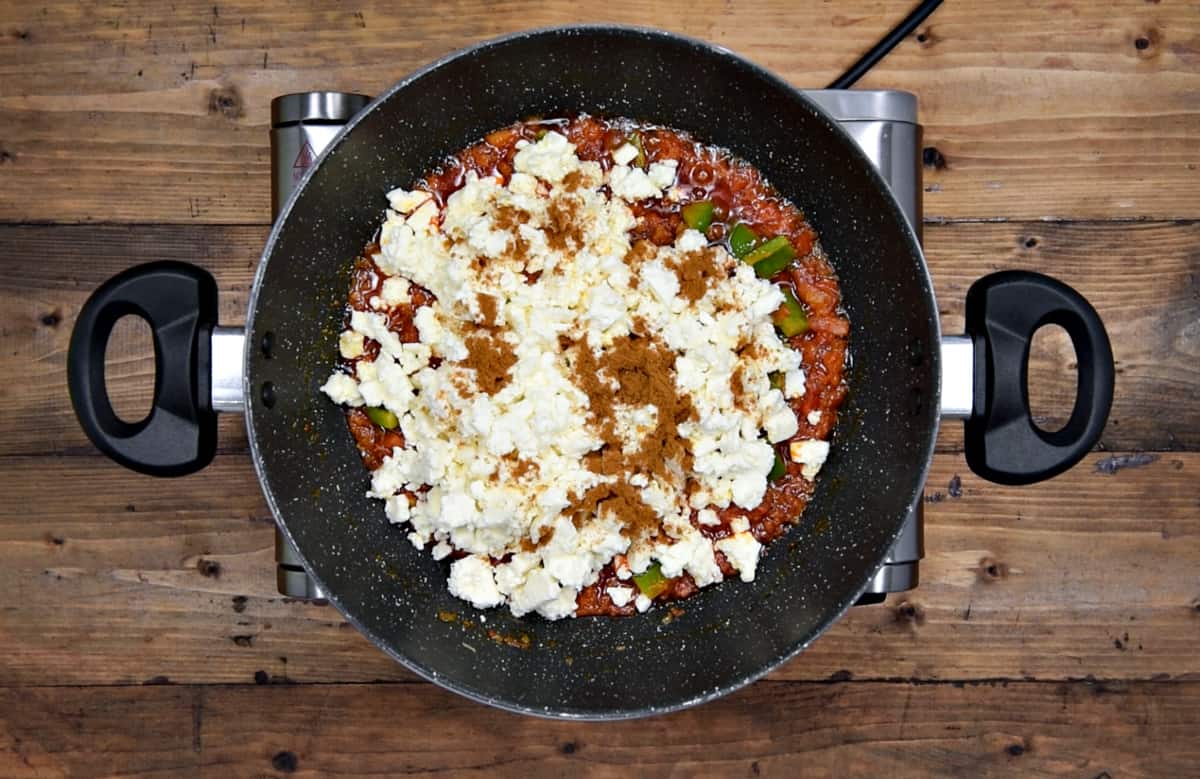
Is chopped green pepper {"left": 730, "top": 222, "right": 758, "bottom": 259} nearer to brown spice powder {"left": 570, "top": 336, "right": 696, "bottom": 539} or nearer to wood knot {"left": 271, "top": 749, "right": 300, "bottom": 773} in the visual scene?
brown spice powder {"left": 570, "top": 336, "right": 696, "bottom": 539}

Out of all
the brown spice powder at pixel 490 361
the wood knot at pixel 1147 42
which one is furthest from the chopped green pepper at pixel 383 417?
the wood knot at pixel 1147 42

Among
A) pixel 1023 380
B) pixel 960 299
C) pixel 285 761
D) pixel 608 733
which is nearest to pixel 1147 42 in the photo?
pixel 960 299

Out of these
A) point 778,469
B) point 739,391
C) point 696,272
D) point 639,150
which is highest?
point 639,150

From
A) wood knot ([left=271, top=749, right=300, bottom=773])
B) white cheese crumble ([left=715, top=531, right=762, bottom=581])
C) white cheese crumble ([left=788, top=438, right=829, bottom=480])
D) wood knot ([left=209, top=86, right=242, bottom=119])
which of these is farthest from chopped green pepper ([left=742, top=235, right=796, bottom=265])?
wood knot ([left=271, top=749, right=300, bottom=773])

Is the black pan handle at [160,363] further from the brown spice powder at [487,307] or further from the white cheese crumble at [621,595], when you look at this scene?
the white cheese crumble at [621,595]

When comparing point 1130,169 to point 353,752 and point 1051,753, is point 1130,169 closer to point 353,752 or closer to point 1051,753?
point 1051,753

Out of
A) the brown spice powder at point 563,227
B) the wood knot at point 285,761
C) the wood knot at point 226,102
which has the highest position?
the wood knot at point 226,102

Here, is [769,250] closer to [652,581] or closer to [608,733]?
[652,581]
